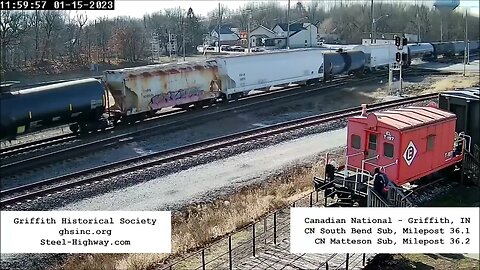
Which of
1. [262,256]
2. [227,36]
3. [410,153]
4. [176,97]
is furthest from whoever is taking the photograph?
[227,36]

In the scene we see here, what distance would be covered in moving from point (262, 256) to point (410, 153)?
188 inches

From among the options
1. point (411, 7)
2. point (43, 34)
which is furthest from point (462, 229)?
point (411, 7)

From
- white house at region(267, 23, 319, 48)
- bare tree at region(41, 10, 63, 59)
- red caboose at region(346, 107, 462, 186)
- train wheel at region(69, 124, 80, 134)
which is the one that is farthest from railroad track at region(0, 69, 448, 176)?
white house at region(267, 23, 319, 48)

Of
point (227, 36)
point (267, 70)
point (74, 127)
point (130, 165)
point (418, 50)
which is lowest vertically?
point (130, 165)

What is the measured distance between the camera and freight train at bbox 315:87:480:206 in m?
10.7

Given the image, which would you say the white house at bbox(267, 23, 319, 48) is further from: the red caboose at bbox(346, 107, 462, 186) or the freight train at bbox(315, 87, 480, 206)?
the red caboose at bbox(346, 107, 462, 186)

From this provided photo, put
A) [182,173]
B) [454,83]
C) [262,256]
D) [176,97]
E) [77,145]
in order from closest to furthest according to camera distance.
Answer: [262,256]
[182,173]
[77,145]
[176,97]
[454,83]

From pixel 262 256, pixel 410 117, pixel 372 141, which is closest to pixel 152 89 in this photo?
pixel 372 141

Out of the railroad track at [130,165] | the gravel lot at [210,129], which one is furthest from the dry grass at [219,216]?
the gravel lot at [210,129]

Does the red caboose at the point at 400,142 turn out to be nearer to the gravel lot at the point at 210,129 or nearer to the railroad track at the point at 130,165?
the railroad track at the point at 130,165

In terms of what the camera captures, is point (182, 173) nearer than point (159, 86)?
Yes

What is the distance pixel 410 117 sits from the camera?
1194 centimetres

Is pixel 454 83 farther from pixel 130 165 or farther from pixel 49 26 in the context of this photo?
pixel 49 26

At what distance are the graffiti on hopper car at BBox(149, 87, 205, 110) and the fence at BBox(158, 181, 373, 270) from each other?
14.2 metres
